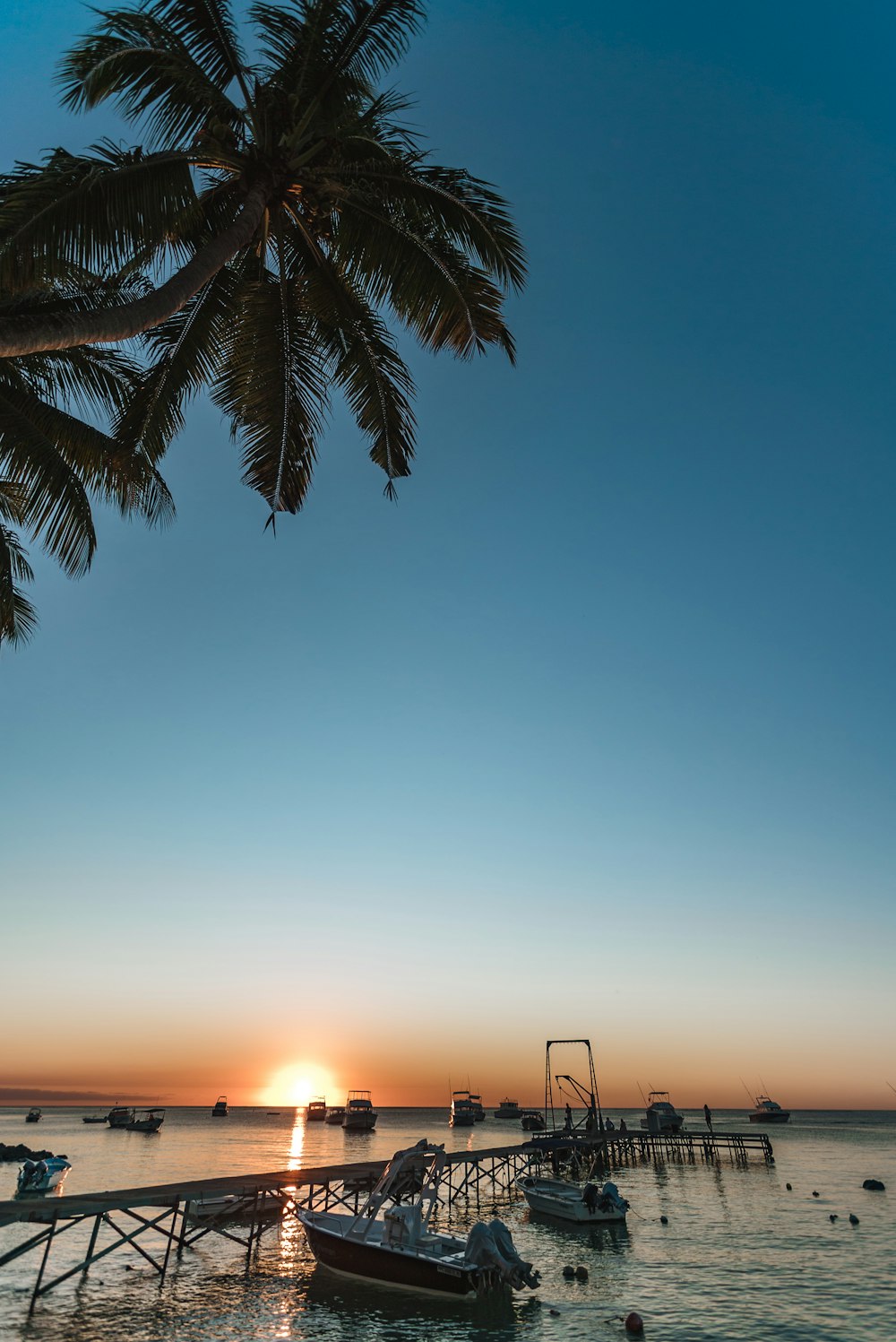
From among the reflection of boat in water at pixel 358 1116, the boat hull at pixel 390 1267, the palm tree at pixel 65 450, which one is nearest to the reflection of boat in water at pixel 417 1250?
the boat hull at pixel 390 1267

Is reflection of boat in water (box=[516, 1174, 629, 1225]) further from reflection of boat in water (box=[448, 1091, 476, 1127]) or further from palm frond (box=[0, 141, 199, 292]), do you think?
reflection of boat in water (box=[448, 1091, 476, 1127])

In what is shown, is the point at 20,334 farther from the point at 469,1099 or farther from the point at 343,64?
the point at 469,1099

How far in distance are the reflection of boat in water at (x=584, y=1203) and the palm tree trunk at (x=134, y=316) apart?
110ft

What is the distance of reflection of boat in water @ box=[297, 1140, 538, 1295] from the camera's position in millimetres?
18344

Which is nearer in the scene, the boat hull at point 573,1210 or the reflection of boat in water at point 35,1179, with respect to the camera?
the boat hull at point 573,1210

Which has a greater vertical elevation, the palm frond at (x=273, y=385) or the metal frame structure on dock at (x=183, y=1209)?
the palm frond at (x=273, y=385)

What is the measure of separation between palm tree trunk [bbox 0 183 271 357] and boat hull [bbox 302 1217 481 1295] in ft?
65.8

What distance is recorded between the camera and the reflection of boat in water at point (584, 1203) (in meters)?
30.4

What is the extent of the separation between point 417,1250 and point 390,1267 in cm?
88

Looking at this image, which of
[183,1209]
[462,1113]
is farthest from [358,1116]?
[183,1209]

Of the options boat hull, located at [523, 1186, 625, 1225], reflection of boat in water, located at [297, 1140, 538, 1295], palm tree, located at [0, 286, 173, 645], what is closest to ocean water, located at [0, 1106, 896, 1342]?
boat hull, located at [523, 1186, 625, 1225]

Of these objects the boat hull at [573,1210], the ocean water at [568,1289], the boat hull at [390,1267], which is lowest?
the ocean water at [568,1289]

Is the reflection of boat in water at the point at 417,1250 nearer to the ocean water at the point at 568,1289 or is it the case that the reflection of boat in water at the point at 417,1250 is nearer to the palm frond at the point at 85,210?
the ocean water at the point at 568,1289

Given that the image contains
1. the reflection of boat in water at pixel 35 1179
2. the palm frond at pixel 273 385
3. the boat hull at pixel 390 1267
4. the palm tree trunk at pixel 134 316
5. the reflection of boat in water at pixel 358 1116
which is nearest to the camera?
the palm tree trunk at pixel 134 316
